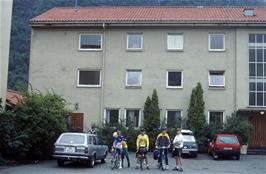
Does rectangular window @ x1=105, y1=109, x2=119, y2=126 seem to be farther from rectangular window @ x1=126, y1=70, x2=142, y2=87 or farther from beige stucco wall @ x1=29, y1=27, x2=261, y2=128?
rectangular window @ x1=126, y1=70, x2=142, y2=87

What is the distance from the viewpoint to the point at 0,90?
85.3ft

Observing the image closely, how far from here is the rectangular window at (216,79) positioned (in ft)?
118

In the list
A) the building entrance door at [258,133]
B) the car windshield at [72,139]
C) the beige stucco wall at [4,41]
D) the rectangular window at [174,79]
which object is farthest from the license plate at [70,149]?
the building entrance door at [258,133]

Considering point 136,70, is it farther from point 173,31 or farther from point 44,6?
point 44,6

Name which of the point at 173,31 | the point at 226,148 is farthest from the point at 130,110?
the point at 226,148

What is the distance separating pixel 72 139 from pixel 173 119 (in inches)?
581

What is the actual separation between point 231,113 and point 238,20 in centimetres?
678

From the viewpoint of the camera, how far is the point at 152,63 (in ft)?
120

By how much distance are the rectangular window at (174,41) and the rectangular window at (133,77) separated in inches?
118

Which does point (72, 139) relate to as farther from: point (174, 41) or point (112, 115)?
point (174, 41)

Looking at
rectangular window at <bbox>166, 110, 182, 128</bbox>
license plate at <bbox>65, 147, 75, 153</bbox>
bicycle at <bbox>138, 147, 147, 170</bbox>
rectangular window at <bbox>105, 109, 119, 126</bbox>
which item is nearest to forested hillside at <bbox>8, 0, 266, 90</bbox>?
rectangular window at <bbox>105, 109, 119, 126</bbox>

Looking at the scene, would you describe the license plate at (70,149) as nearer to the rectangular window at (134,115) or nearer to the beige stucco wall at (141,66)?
the rectangular window at (134,115)

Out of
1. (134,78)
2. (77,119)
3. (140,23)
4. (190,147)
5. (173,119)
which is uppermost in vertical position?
(140,23)

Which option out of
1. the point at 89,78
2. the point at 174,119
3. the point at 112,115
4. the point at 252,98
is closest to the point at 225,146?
the point at 174,119
